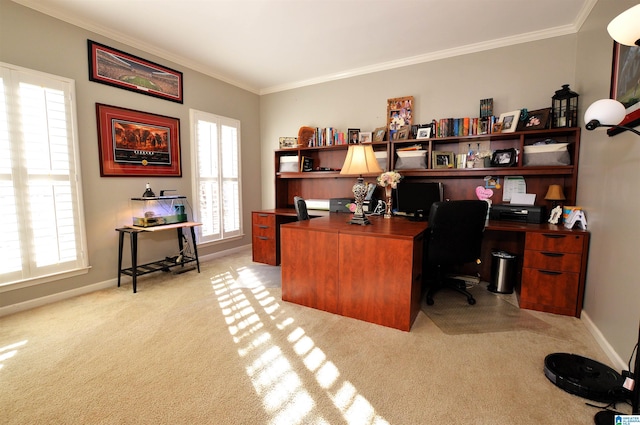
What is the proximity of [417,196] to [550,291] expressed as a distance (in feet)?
4.86

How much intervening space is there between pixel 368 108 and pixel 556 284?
290cm

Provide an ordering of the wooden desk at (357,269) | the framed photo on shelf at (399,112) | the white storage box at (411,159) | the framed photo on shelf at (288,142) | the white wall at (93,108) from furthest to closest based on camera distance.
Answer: the framed photo on shelf at (288,142) → the framed photo on shelf at (399,112) → the white storage box at (411,159) → the white wall at (93,108) → the wooden desk at (357,269)

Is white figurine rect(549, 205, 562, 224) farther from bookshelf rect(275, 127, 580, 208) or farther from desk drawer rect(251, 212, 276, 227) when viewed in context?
desk drawer rect(251, 212, 276, 227)

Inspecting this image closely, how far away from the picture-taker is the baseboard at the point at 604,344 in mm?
1675

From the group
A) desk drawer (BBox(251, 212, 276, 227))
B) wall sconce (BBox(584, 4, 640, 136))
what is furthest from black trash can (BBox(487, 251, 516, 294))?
desk drawer (BBox(251, 212, 276, 227))

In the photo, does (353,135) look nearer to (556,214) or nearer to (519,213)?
(519,213)

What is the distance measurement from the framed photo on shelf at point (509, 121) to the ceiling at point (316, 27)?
83 cm

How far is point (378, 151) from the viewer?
3715 mm

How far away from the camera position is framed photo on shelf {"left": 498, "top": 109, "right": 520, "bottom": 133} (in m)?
2.94

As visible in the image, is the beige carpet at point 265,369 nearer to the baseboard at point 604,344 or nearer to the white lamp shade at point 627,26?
the baseboard at point 604,344

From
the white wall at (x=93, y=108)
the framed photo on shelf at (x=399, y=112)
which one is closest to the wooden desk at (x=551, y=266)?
the framed photo on shelf at (x=399, y=112)

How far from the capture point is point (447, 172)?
127 inches

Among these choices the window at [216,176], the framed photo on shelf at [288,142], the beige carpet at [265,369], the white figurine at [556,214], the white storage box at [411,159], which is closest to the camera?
the beige carpet at [265,369]

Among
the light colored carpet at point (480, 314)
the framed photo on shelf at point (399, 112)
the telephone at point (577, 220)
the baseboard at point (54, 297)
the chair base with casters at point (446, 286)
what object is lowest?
the light colored carpet at point (480, 314)
